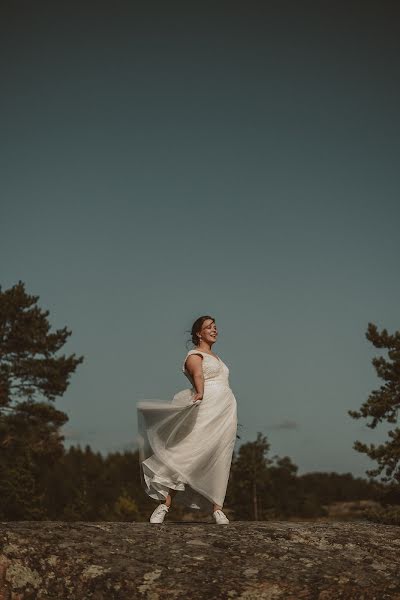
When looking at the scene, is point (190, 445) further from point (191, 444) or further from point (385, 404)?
point (385, 404)

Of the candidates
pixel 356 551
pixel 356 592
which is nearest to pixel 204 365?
pixel 356 551

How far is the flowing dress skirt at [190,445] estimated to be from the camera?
25.1 ft

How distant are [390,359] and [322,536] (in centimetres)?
2326

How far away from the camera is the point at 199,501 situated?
7.91 meters

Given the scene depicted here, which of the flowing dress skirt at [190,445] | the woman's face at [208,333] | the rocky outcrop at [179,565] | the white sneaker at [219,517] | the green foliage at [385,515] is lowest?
the green foliage at [385,515]

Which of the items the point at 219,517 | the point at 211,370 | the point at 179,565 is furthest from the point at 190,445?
the point at 179,565

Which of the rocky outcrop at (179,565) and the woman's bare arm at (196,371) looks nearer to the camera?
the rocky outcrop at (179,565)

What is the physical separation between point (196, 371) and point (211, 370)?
26cm

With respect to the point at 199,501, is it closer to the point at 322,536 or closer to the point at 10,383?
the point at 322,536

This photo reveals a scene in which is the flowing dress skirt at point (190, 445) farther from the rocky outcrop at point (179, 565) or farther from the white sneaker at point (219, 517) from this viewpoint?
the rocky outcrop at point (179, 565)

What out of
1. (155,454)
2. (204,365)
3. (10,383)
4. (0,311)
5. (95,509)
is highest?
(0,311)

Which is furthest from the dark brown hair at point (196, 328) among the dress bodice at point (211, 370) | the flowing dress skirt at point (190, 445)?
the flowing dress skirt at point (190, 445)

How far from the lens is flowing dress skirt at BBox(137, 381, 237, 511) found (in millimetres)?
7637

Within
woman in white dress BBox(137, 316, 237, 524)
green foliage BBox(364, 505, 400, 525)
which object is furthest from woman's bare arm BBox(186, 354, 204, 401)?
green foliage BBox(364, 505, 400, 525)
